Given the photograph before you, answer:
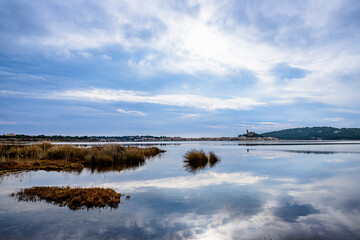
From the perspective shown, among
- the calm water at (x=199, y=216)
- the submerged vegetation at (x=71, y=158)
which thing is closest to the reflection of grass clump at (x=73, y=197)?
the calm water at (x=199, y=216)

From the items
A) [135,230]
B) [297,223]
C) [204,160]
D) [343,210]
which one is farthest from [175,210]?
[204,160]

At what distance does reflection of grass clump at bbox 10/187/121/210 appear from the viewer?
35.2 feet

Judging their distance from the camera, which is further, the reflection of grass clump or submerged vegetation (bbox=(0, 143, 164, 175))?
submerged vegetation (bbox=(0, 143, 164, 175))

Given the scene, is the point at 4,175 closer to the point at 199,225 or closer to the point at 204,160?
the point at 199,225

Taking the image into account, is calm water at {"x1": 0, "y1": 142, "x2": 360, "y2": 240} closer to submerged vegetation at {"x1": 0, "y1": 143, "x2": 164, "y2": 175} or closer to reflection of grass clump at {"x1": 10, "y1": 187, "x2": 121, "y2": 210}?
reflection of grass clump at {"x1": 10, "y1": 187, "x2": 121, "y2": 210}

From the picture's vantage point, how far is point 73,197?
11.4 m

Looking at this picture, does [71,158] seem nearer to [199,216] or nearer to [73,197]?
[73,197]

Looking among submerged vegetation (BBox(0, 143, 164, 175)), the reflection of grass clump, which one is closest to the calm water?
the reflection of grass clump

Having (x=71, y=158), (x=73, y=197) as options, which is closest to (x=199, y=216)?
(x=73, y=197)

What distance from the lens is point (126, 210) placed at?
1025 centimetres

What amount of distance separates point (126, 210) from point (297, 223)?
6538 mm

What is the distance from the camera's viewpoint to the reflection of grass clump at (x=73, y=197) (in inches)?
422

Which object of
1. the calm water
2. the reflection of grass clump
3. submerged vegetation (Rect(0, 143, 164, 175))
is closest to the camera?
the calm water

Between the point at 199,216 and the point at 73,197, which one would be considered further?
the point at 73,197
